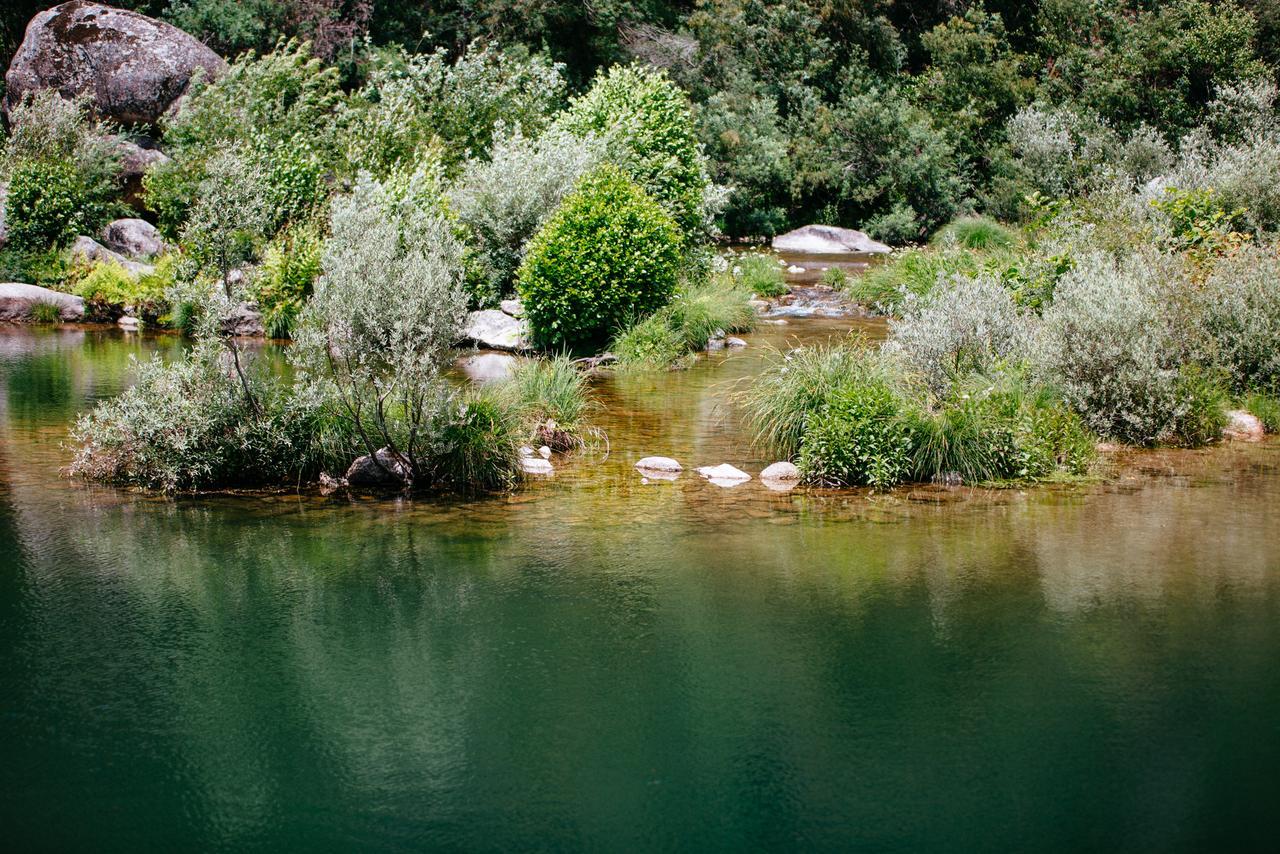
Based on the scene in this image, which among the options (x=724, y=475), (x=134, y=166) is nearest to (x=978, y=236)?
(x=724, y=475)

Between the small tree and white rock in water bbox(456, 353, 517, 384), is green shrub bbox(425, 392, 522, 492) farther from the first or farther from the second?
white rock in water bbox(456, 353, 517, 384)

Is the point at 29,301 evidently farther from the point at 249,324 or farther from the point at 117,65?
the point at 117,65

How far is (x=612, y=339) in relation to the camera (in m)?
16.0

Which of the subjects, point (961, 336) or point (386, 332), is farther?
point (961, 336)

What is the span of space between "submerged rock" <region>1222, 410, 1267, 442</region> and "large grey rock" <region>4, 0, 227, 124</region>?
21.8 meters

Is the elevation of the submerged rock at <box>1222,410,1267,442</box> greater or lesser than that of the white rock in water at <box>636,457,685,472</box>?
greater

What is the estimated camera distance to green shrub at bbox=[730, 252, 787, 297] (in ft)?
72.6

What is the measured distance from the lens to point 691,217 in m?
18.5

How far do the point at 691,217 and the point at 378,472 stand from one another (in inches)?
392

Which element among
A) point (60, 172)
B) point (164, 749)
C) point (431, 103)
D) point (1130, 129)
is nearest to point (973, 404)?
point (164, 749)

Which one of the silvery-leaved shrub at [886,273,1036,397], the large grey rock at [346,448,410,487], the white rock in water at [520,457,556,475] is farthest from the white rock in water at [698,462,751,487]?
the large grey rock at [346,448,410,487]

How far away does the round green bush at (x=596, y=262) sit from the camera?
50.5ft

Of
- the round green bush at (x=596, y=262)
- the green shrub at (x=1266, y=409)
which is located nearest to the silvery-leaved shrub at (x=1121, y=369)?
the green shrub at (x=1266, y=409)

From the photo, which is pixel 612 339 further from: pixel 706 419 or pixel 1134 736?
pixel 1134 736
